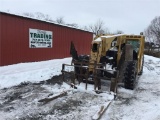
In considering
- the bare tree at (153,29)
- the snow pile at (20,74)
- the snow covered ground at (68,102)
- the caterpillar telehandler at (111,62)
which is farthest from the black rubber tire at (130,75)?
the bare tree at (153,29)

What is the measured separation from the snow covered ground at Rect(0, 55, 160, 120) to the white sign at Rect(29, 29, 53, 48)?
4434mm

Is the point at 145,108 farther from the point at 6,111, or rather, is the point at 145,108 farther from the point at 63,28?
the point at 63,28

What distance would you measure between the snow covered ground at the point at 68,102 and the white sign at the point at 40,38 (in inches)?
175

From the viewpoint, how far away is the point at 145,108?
724 centimetres

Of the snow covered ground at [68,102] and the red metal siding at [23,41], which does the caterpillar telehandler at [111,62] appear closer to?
the snow covered ground at [68,102]

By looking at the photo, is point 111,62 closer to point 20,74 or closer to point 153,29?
point 20,74

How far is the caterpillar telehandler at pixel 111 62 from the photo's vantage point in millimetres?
8594

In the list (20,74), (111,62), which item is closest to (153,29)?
(111,62)

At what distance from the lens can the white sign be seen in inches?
591

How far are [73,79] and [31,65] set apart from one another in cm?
565

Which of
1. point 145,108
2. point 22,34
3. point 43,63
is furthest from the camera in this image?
point 43,63

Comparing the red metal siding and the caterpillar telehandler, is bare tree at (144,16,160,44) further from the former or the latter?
the caterpillar telehandler

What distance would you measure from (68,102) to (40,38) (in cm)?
916

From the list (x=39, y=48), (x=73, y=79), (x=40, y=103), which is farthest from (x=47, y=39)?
(x=40, y=103)
